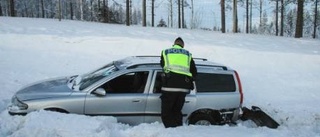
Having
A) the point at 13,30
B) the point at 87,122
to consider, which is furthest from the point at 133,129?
the point at 13,30

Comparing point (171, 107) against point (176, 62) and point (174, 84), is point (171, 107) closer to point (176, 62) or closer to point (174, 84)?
point (174, 84)

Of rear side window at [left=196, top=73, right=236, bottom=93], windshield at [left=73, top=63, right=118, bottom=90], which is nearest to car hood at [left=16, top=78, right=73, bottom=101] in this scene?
windshield at [left=73, top=63, right=118, bottom=90]

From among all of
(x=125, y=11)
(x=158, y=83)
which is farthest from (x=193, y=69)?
(x=125, y=11)

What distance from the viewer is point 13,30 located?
2109cm

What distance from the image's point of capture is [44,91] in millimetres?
6805

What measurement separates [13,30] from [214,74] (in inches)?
656

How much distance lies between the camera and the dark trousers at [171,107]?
6766 millimetres

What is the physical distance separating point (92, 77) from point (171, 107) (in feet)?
5.71

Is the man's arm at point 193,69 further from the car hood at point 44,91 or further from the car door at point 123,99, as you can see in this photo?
the car hood at point 44,91

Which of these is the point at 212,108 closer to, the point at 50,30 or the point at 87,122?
the point at 87,122

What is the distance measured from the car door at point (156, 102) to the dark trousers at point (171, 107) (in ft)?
0.78

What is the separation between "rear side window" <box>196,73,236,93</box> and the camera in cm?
740

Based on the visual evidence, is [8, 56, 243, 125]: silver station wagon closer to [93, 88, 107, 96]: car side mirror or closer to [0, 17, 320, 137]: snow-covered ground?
[93, 88, 107, 96]: car side mirror

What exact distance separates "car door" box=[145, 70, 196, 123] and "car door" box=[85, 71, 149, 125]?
4.6 inches
